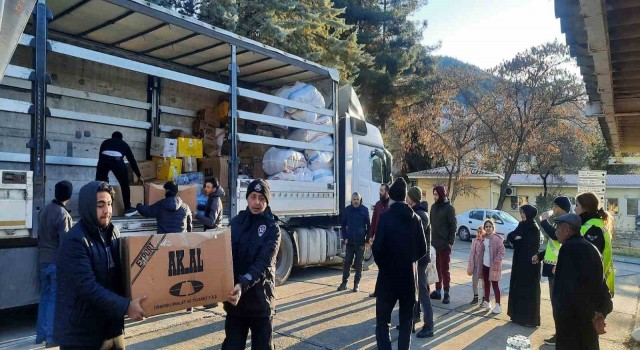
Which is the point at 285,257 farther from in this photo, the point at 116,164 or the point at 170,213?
the point at 116,164

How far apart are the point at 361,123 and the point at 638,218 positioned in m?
30.9

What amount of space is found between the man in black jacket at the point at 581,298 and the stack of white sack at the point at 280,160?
5316mm

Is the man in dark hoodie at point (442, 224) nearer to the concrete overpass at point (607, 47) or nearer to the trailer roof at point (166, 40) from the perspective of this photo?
the concrete overpass at point (607, 47)

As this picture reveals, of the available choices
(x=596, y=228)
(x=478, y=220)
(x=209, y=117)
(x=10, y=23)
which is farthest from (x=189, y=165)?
(x=478, y=220)

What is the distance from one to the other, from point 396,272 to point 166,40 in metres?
5.57

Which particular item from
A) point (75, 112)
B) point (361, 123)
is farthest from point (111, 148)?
point (361, 123)

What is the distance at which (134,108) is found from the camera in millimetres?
8070

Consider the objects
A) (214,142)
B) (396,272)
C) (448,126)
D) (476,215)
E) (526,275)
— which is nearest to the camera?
(396,272)

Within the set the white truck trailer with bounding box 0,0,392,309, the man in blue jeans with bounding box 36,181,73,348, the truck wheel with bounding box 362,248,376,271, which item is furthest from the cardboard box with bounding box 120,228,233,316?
the truck wheel with bounding box 362,248,376,271

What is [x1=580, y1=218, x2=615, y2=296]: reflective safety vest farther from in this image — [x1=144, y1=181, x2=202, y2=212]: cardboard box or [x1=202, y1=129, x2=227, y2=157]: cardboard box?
[x1=202, y1=129, x2=227, y2=157]: cardboard box

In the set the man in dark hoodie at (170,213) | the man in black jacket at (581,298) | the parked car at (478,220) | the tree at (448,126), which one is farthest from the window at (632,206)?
the man in dark hoodie at (170,213)

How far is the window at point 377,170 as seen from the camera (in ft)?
33.5

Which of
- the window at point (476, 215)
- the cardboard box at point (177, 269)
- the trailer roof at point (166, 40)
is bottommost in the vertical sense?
the window at point (476, 215)

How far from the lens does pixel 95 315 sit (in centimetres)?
245
